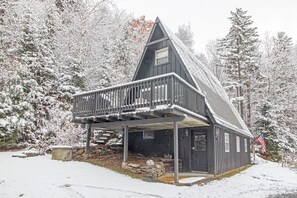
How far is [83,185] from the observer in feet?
26.3

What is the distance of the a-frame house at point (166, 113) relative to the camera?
9336mm

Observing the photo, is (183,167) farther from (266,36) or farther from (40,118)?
(266,36)

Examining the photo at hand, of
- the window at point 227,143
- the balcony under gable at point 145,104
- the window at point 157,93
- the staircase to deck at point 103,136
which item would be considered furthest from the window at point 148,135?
the window at point 157,93

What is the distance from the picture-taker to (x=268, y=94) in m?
28.5

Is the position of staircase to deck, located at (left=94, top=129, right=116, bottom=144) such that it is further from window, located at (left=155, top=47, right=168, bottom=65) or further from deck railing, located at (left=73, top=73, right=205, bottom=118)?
window, located at (left=155, top=47, right=168, bottom=65)

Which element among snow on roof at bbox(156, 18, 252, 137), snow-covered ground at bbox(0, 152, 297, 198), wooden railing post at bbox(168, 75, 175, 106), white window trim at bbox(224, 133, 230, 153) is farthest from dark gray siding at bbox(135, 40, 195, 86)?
snow-covered ground at bbox(0, 152, 297, 198)

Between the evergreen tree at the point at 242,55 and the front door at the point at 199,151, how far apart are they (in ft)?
53.1

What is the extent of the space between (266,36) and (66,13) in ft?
81.7

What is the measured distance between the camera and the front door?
12.2 meters

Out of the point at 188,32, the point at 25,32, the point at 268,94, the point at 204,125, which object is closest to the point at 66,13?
the point at 25,32

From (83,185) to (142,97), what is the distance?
12.8 ft

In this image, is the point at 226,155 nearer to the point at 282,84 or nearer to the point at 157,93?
the point at 157,93

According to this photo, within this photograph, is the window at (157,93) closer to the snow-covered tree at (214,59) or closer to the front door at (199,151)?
the front door at (199,151)

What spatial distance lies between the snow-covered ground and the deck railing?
2.68 m
